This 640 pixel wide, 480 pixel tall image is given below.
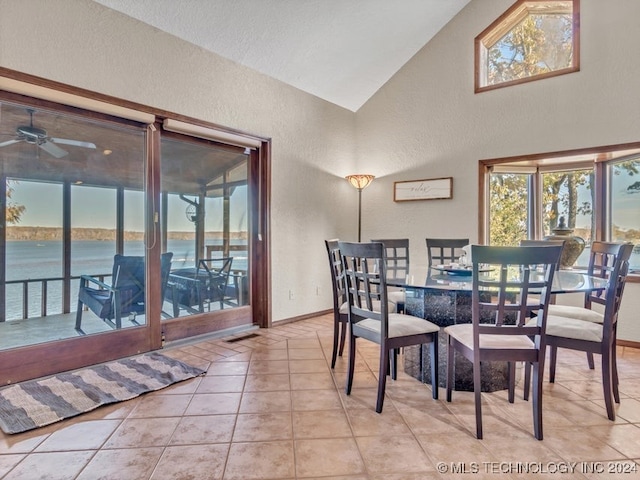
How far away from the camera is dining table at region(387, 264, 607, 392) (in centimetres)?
238

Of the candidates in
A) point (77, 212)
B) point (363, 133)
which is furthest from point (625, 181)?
point (77, 212)

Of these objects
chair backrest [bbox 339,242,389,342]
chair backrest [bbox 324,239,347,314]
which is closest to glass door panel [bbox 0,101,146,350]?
chair backrest [bbox 324,239,347,314]

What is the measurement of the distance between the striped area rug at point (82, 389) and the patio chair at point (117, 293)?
0.38 metres

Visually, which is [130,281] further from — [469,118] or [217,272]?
[469,118]

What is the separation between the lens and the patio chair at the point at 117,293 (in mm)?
2924

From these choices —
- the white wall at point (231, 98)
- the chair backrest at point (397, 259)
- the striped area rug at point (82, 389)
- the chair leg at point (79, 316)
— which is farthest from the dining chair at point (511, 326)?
the chair leg at point (79, 316)

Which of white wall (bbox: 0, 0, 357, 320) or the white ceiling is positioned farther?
the white ceiling

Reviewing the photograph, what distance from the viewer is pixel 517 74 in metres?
4.05

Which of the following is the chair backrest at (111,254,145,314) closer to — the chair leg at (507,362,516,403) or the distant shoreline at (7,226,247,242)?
the distant shoreline at (7,226,247,242)

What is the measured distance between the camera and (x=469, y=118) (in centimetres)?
425

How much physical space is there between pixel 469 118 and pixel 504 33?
1.00 m

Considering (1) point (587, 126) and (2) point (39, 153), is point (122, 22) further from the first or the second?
(1) point (587, 126)

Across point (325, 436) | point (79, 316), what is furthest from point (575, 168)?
point (79, 316)

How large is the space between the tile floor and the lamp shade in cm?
272
